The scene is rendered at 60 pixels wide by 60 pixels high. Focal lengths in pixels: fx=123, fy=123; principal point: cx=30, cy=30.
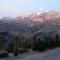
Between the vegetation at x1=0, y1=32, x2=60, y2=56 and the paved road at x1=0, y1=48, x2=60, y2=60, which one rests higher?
the vegetation at x1=0, y1=32, x2=60, y2=56

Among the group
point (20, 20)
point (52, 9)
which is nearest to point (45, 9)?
point (52, 9)

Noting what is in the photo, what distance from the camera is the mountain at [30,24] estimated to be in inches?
36.4

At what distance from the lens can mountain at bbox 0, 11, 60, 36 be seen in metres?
0.93

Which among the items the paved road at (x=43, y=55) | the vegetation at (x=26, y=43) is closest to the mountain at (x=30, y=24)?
the vegetation at (x=26, y=43)

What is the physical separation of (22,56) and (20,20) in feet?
0.88

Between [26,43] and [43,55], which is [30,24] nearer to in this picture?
[26,43]

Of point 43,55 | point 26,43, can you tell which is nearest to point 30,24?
point 26,43

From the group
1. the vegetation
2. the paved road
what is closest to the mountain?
the vegetation

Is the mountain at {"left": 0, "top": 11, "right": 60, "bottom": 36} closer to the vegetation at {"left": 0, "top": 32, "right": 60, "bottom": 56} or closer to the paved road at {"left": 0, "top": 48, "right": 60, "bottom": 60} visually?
the vegetation at {"left": 0, "top": 32, "right": 60, "bottom": 56}

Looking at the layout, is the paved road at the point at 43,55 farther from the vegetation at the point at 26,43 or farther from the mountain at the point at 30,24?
the mountain at the point at 30,24

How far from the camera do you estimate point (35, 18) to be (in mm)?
947

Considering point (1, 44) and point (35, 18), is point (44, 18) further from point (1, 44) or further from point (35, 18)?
point (1, 44)

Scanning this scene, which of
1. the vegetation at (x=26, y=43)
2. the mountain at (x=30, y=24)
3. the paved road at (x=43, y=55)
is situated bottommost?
the paved road at (x=43, y=55)

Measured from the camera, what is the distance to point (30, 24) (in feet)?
3.06
